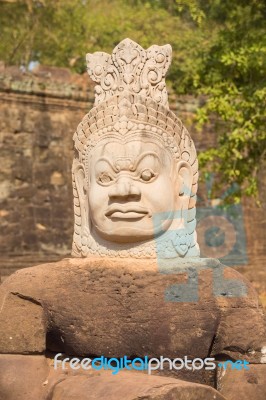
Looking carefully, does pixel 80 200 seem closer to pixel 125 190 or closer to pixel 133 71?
pixel 125 190

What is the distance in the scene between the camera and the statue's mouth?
437 cm

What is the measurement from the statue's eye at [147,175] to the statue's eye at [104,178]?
6.2 inches

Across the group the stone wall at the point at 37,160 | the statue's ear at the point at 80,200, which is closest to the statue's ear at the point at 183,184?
the statue's ear at the point at 80,200

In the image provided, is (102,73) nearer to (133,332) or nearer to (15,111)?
(133,332)

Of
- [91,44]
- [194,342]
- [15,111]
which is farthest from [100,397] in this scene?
[91,44]

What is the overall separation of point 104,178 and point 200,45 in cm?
1110

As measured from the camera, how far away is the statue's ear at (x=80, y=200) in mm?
4637

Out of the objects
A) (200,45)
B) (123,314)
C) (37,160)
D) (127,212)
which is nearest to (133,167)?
(127,212)

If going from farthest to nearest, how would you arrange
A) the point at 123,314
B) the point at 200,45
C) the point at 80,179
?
the point at 200,45, the point at 80,179, the point at 123,314

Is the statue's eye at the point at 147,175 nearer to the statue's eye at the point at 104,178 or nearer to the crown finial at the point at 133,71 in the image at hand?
the statue's eye at the point at 104,178

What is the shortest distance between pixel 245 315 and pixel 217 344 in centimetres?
19

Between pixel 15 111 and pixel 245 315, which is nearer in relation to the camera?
pixel 245 315

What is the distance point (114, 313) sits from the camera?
4.27m

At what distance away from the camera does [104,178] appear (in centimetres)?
447
